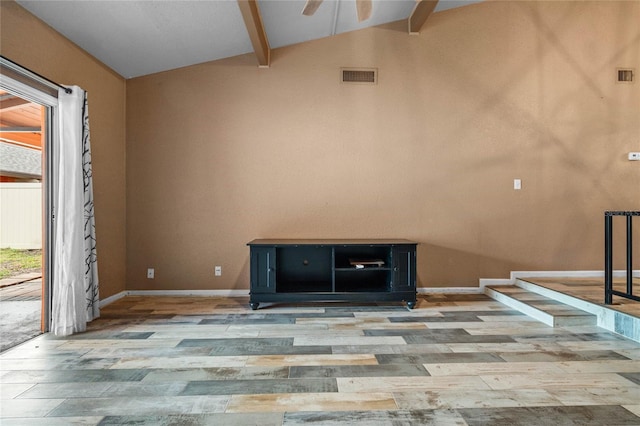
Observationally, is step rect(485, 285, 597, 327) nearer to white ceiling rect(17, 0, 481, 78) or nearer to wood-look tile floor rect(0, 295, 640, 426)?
wood-look tile floor rect(0, 295, 640, 426)

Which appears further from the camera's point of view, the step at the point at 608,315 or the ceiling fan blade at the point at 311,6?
the step at the point at 608,315

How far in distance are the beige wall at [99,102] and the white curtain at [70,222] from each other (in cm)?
32

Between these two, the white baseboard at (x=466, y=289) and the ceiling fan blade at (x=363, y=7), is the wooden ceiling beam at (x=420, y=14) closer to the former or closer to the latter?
the ceiling fan blade at (x=363, y=7)

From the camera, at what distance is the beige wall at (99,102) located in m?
2.62

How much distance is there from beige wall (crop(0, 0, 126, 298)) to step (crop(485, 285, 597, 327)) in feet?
14.0

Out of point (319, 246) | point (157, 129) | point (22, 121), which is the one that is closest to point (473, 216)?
point (319, 246)

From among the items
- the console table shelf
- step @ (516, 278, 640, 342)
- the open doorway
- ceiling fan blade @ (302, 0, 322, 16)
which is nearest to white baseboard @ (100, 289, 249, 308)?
the console table shelf

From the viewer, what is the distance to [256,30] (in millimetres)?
3416

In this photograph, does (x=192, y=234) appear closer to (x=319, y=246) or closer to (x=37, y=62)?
(x=319, y=246)

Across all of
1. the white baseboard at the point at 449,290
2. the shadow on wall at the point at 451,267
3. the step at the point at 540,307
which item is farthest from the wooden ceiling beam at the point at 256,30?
the step at the point at 540,307

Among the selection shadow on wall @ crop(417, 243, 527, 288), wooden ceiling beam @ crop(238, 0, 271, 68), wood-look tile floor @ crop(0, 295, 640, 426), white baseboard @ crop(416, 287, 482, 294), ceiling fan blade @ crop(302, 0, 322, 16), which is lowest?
wood-look tile floor @ crop(0, 295, 640, 426)

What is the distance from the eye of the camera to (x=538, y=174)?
173 inches

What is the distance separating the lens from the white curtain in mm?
2887

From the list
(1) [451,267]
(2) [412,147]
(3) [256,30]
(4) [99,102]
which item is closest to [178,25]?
(3) [256,30]
